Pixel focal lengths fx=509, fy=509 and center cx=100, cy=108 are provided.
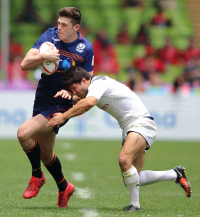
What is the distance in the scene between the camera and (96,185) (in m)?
7.32

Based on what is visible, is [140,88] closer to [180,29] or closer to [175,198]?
[180,29]

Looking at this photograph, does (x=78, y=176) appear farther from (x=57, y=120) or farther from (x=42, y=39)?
(x=57, y=120)

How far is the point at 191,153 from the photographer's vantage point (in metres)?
11.2

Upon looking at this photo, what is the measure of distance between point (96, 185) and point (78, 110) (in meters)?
2.58

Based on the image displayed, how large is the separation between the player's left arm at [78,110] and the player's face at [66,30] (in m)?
0.95

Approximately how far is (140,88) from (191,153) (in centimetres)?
409

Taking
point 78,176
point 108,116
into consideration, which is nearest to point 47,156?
point 78,176

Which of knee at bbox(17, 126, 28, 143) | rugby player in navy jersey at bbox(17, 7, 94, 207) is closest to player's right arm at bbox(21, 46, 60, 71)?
rugby player in navy jersey at bbox(17, 7, 94, 207)

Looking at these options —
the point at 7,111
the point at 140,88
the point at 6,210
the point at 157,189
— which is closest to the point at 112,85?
the point at 6,210

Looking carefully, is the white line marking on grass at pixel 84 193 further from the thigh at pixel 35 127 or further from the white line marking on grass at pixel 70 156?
the white line marking on grass at pixel 70 156

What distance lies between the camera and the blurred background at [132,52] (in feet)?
45.0

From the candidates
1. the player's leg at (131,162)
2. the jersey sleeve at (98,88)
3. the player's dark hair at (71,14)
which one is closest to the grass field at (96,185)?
the player's leg at (131,162)

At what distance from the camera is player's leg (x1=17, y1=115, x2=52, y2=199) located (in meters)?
5.41

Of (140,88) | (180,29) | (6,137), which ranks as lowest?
(6,137)
